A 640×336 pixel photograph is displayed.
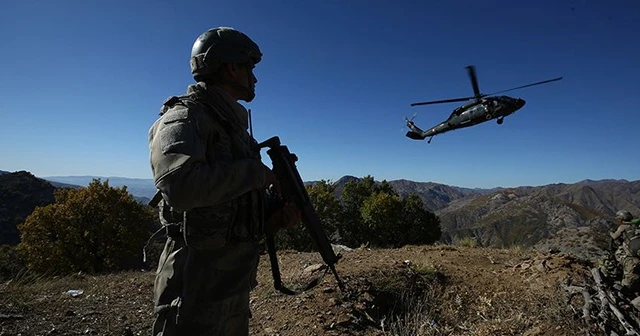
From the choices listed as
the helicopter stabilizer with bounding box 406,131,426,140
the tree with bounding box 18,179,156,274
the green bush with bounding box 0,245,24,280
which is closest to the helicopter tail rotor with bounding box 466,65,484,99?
the helicopter stabilizer with bounding box 406,131,426,140

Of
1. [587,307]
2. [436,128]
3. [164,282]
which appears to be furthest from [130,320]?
[436,128]

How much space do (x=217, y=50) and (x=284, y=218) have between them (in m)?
1.08

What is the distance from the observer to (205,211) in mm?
1750

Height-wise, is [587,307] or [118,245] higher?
[587,307]

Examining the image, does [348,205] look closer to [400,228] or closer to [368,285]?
[400,228]

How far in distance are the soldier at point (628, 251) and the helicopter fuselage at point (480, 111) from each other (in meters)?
8.50

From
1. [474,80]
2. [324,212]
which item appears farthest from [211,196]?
[324,212]

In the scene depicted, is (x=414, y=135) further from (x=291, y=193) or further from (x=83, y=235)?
(x=83, y=235)

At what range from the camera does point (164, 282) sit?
187 cm

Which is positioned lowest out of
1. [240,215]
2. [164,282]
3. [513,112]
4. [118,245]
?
[118,245]

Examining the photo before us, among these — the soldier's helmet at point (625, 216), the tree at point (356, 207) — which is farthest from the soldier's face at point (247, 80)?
the tree at point (356, 207)

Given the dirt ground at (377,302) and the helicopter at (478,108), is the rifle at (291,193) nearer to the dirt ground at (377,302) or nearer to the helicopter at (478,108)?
the dirt ground at (377,302)

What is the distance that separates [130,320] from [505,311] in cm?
595

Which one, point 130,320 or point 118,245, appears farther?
point 118,245
